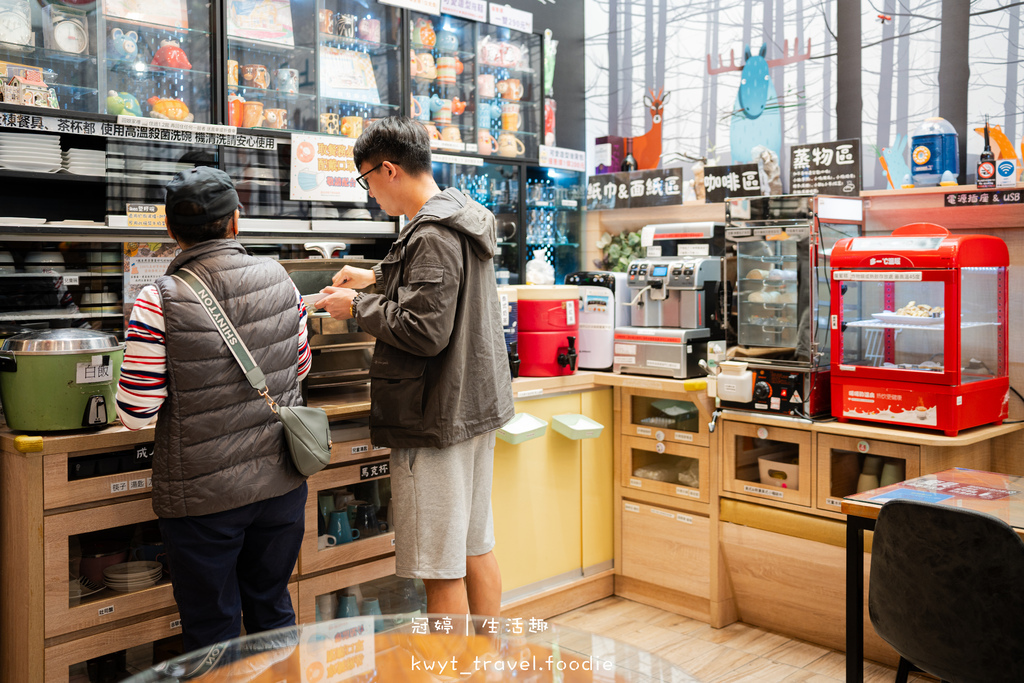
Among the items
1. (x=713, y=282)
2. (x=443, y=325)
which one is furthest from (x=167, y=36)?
(x=713, y=282)

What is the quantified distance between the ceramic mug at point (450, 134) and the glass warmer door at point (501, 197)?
0.63 ft

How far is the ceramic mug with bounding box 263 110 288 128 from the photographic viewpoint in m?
3.59

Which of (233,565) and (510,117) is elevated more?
(510,117)

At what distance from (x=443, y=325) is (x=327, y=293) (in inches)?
19.1

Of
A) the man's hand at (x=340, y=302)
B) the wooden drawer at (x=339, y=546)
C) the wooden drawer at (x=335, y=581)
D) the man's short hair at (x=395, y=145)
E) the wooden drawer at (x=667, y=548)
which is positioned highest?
the man's short hair at (x=395, y=145)

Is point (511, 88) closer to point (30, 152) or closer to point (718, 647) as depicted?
point (30, 152)

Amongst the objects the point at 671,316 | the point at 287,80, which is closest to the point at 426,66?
the point at 287,80

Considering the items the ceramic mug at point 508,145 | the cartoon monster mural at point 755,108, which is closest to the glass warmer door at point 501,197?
the ceramic mug at point 508,145

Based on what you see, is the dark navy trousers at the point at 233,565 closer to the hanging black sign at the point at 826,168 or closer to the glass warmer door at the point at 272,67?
the glass warmer door at the point at 272,67

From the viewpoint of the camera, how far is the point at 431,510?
2412 mm

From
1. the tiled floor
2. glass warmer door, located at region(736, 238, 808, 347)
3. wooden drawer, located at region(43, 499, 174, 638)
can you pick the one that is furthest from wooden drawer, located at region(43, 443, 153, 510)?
glass warmer door, located at region(736, 238, 808, 347)

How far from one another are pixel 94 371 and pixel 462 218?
4.03 ft

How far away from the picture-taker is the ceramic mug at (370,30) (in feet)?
12.8

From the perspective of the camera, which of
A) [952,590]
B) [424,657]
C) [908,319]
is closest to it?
[424,657]
